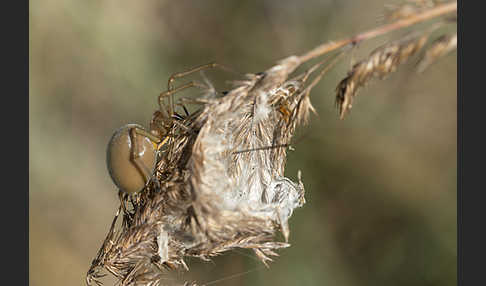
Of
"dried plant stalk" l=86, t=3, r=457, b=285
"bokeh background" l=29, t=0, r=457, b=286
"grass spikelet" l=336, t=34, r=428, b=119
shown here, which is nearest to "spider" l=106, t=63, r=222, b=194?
"dried plant stalk" l=86, t=3, r=457, b=285

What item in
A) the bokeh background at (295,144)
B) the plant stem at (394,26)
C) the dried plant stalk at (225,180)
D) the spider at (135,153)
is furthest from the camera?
the bokeh background at (295,144)

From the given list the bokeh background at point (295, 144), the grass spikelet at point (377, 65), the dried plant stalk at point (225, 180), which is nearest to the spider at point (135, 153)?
the dried plant stalk at point (225, 180)

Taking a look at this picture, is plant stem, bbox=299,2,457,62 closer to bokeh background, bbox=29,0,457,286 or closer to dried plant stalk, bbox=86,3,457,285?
dried plant stalk, bbox=86,3,457,285

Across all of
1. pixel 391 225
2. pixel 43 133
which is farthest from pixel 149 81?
pixel 391 225

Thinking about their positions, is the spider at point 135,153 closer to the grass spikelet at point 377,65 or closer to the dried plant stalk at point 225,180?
the dried plant stalk at point 225,180

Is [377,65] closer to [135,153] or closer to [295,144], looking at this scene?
[135,153]

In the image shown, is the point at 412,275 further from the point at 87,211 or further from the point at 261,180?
the point at 87,211
